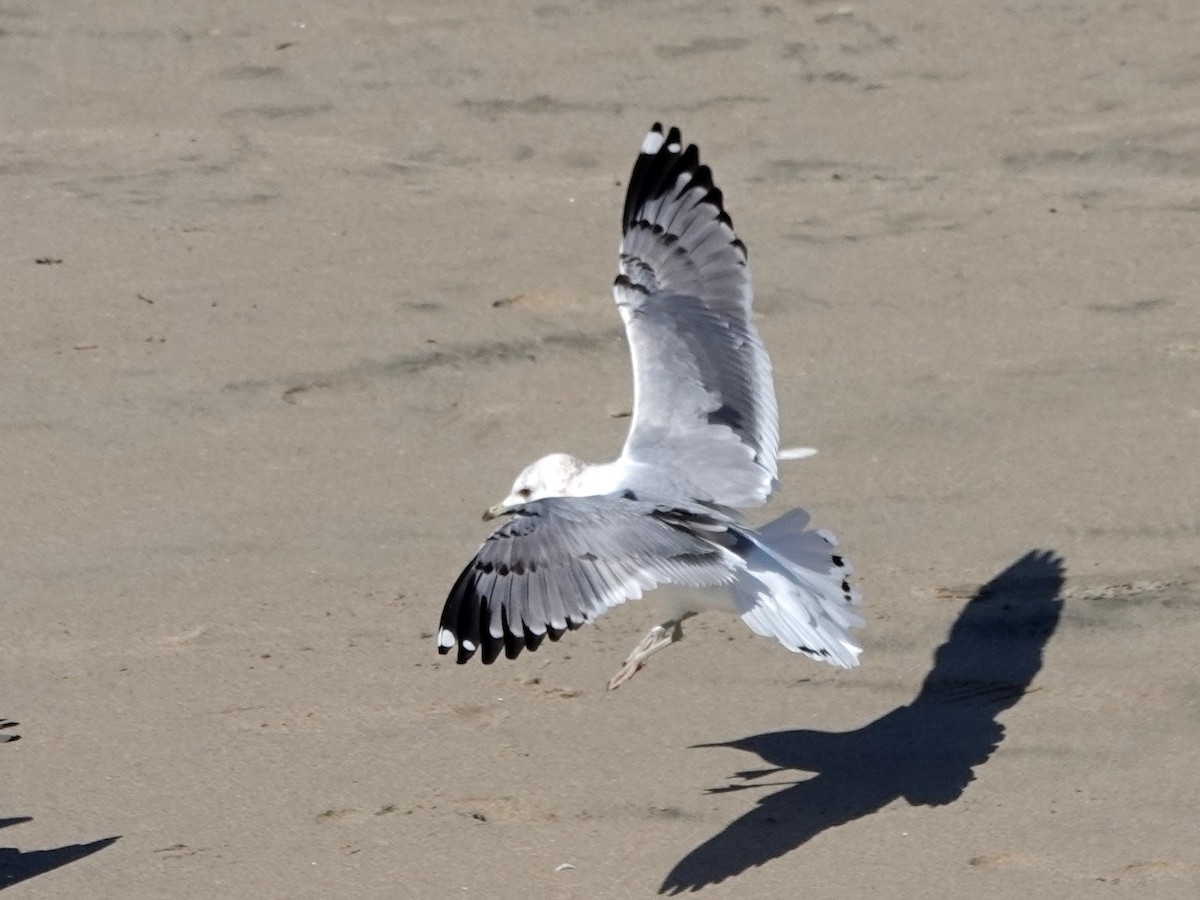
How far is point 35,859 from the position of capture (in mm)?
4207

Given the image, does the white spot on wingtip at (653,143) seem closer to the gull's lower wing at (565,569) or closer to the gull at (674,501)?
the gull at (674,501)

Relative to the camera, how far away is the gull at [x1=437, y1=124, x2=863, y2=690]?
421 cm

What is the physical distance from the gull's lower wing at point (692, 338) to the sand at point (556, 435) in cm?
48

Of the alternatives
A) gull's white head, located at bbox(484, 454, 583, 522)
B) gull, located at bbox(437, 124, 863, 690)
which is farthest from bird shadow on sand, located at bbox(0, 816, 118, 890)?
gull's white head, located at bbox(484, 454, 583, 522)

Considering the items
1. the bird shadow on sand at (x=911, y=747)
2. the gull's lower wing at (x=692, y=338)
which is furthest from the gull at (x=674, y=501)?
the bird shadow on sand at (x=911, y=747)

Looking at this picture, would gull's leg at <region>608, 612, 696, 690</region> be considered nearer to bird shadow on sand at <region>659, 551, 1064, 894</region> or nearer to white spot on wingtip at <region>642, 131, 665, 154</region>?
bird shadow on sand at <region>659, 551, 1064, 894</region>

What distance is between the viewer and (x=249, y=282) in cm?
679

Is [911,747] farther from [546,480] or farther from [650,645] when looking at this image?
[546,480]

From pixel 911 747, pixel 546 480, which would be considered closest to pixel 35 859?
pixel 546 480

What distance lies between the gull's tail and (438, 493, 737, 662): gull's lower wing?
9 cm

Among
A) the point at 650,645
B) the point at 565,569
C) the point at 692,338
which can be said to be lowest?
the point at 650,645

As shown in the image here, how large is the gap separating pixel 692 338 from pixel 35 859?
6.57 ft

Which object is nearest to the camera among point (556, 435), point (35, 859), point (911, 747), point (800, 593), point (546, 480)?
point (35, 859)

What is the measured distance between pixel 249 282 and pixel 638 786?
2930mm
